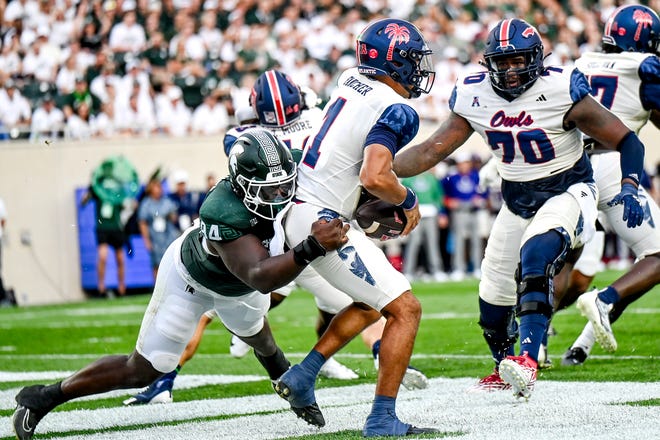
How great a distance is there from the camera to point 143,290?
15828mm

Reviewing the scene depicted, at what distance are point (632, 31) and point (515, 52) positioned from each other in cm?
153

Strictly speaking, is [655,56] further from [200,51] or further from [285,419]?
[200,51]

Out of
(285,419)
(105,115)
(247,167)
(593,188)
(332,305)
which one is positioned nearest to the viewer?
(247,167)

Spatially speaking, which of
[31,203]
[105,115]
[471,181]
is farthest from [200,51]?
[471,181]

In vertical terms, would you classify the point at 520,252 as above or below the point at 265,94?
below

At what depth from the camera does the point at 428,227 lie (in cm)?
1561

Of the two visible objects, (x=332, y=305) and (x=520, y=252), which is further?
(x=332, y=305)

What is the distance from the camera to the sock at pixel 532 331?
4.99m

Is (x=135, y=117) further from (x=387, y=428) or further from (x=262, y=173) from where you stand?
(x=387, y=428)

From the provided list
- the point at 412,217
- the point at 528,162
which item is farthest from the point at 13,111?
the point at 412,217

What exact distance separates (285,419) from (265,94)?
2165 millimetres

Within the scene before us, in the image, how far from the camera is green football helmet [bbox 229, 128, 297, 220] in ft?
14.5

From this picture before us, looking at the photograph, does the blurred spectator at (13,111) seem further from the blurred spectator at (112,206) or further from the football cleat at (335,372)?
the football cleat at (335,372)

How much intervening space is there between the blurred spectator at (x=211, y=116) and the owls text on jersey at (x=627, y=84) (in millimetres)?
9561
